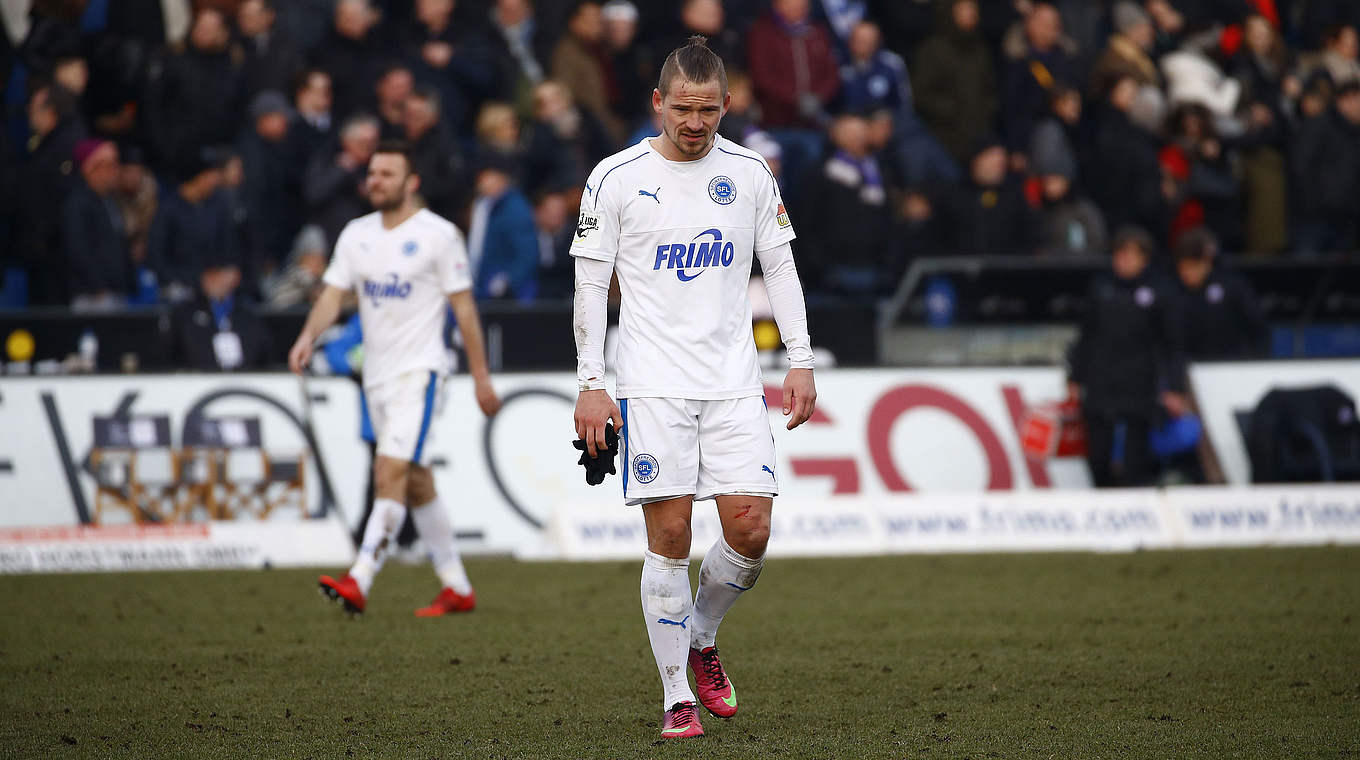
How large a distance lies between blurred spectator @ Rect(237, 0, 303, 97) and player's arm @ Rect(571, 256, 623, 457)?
418 inches

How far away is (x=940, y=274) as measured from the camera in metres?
15.6

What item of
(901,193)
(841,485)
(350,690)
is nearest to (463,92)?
(901,193)

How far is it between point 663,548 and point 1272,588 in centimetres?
550

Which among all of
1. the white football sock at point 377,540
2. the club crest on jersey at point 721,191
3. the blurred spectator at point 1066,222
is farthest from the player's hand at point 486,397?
the blurred spectator at point 1066,222

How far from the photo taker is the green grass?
6008 mm

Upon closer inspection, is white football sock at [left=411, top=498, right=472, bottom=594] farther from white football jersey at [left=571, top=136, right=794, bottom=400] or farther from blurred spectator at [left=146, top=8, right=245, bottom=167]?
blurred spectator at [left=146, top=8, right=245, bottom=167]

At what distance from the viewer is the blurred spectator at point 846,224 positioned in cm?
1589

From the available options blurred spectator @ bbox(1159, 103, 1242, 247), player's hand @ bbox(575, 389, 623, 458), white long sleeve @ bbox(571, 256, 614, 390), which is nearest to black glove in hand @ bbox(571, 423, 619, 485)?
player's hand @ bbox(575, 389, 623, 458)

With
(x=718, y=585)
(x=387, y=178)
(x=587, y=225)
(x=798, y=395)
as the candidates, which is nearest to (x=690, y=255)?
(x=587, y=225)

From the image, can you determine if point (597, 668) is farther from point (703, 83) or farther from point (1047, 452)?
point (1047, 452)

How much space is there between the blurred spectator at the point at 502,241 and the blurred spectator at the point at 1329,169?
7874 millimetres

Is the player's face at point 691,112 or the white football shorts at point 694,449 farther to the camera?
the white football shorts at point 694,449

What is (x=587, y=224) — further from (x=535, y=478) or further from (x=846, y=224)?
(x=846, y=224)

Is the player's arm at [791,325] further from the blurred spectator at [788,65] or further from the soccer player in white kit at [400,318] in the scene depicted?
the blurred spectator at [788,65]
